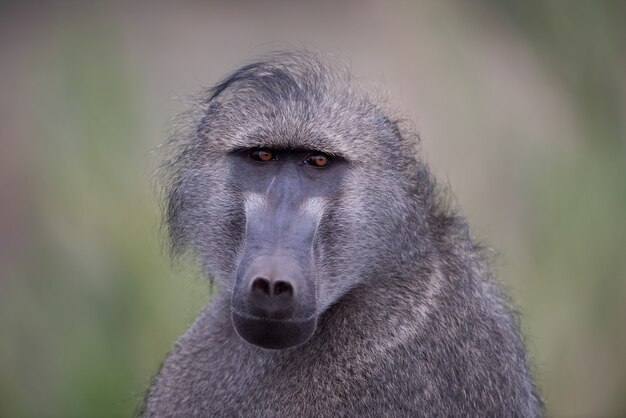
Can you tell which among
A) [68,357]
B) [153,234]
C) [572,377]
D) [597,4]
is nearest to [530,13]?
[597,4]

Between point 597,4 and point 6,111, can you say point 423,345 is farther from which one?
point 6,111

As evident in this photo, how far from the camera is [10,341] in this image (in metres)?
6.39

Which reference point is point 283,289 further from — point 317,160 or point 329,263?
point 317,160

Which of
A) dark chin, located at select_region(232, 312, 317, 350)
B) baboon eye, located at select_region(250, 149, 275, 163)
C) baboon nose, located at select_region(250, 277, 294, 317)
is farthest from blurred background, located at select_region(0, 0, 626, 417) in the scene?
baboon nose, located at select_region(250, 277, 294, 317)

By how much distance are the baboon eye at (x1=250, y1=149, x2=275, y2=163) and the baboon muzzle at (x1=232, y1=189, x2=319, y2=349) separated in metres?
0.30

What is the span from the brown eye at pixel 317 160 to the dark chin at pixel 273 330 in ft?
2.09

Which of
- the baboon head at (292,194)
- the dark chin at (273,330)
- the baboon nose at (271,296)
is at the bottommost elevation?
the dark chin at (273,330)

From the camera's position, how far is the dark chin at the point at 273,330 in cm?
306

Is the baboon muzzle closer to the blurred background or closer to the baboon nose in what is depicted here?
the baboon nose

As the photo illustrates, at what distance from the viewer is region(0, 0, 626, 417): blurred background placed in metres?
6.10

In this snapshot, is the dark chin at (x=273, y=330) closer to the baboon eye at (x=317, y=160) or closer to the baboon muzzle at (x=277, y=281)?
the baboon muzzle at (x=277, y=281)

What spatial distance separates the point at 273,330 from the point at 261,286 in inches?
7.2

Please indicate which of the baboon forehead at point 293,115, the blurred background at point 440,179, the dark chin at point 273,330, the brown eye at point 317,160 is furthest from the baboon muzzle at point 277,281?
the blurred background at point 440,179

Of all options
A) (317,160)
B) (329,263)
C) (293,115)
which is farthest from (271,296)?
(293,115)
